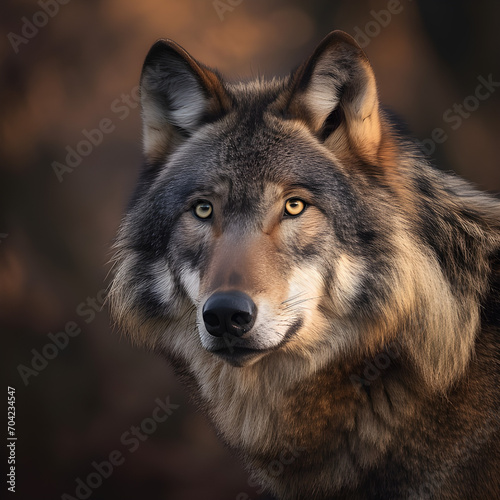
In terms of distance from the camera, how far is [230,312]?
90.8 inches

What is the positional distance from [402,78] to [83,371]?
148 inches

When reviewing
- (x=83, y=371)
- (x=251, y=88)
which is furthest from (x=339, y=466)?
(x=83, y=371)

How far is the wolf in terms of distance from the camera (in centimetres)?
264

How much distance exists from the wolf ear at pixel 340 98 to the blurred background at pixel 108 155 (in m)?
2.34

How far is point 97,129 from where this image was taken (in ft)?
16.9

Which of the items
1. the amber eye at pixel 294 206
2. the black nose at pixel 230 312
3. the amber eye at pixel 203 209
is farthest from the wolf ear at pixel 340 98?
the black nose at pixel 230 312

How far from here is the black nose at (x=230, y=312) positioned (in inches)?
90.8

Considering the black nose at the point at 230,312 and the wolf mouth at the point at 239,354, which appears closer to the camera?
the black nose at the point at 230,312

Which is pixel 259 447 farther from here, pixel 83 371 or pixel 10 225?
pixel 10 225

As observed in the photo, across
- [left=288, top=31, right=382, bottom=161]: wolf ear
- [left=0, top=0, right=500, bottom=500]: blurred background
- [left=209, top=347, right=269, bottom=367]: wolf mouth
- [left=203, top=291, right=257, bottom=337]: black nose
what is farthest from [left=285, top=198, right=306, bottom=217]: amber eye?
[left=0, top=0, right=500, bottom=500]: blurred background

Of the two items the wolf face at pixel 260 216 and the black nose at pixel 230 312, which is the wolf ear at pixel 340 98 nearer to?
the wolf face at pixel 260 216

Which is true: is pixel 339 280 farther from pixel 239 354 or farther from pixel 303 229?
pixel 239 354

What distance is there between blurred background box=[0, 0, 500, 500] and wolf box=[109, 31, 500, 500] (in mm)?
2283

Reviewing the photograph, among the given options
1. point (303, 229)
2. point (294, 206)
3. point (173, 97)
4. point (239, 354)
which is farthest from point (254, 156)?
point (239, 354)
